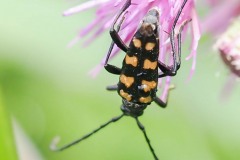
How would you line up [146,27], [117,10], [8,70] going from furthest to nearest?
[8,70] < [117,10] < [146,27]

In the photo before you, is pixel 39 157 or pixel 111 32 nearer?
pixel 111 32

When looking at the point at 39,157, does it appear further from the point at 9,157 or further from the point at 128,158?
the point at 9,157

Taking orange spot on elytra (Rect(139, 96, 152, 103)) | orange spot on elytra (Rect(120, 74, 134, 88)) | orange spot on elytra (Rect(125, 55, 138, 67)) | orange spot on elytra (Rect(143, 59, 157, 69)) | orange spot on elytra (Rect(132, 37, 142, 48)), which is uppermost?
orange spot on elytra (Rect(132, 37, 142, 48))

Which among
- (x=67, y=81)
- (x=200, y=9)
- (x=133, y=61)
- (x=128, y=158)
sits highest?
(x=133, y=61)

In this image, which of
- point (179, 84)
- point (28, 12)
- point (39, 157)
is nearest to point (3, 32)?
point (28, 12)

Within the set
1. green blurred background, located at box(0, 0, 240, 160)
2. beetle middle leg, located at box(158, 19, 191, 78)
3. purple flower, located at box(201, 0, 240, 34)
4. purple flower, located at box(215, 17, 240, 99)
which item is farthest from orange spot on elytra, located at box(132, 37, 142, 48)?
green blurred background, located at box(0, 0, 240, 160)

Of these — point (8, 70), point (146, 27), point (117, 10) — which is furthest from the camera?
point (8, 70)

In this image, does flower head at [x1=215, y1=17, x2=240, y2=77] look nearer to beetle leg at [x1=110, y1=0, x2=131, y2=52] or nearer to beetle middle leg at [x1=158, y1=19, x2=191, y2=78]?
beetle middle leg at [x1=158, y1=19, x2=191, y2=78]

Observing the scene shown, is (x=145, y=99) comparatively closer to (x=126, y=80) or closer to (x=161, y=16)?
(x=126, y=80)

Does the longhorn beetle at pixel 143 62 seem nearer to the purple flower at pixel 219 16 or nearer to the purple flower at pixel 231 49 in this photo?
the purple flower at pixel 231 49
